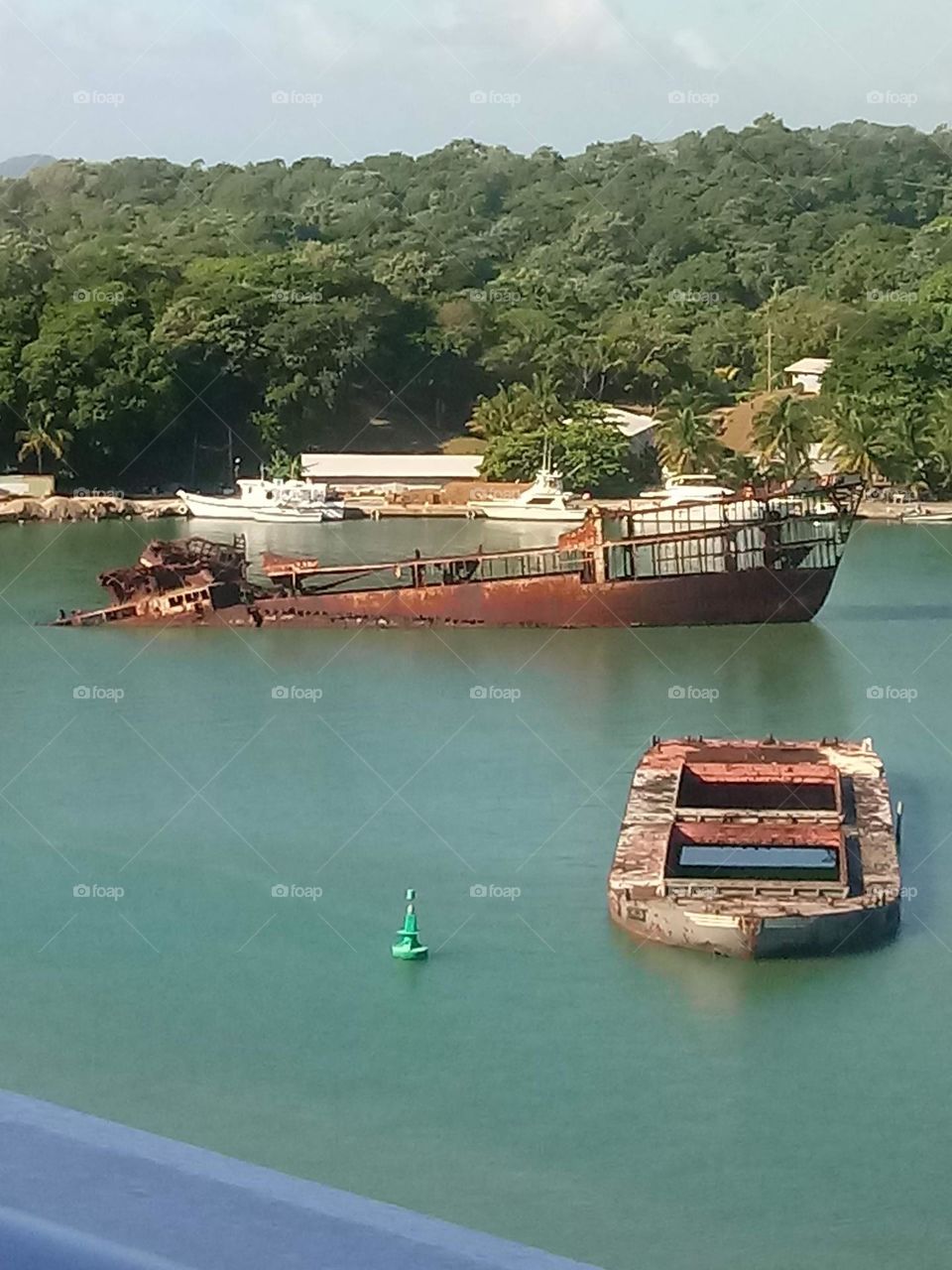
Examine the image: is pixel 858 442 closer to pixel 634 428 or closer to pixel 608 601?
pixel 634 428

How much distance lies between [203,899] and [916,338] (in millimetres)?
19292

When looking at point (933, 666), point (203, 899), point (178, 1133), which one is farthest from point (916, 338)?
point (178, 1133)

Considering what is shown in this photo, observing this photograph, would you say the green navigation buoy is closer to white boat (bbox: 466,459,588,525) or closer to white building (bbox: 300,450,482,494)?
white boat (bbox: 466,459,588,525)

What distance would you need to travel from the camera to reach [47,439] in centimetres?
2297

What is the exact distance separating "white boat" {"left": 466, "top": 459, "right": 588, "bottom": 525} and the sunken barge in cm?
752

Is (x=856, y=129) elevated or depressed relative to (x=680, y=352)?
elevated

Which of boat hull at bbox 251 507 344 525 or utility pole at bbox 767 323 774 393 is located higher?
utility pole at bbox 767 323 774 393

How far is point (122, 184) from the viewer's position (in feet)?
134

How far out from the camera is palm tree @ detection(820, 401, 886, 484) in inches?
866

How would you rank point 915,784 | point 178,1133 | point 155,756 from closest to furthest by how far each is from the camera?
1. point 178,1133
2. point 915,784
3. point 155,756

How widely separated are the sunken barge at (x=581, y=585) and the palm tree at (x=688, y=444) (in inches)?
348

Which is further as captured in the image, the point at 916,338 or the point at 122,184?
the point at 122,184

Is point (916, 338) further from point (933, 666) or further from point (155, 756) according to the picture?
point (155, 756)

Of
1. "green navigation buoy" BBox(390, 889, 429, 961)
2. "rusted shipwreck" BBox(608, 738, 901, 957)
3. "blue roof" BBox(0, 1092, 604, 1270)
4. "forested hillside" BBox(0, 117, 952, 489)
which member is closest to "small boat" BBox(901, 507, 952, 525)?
"forested hillside" BBox(0, 117, 952, 489)
